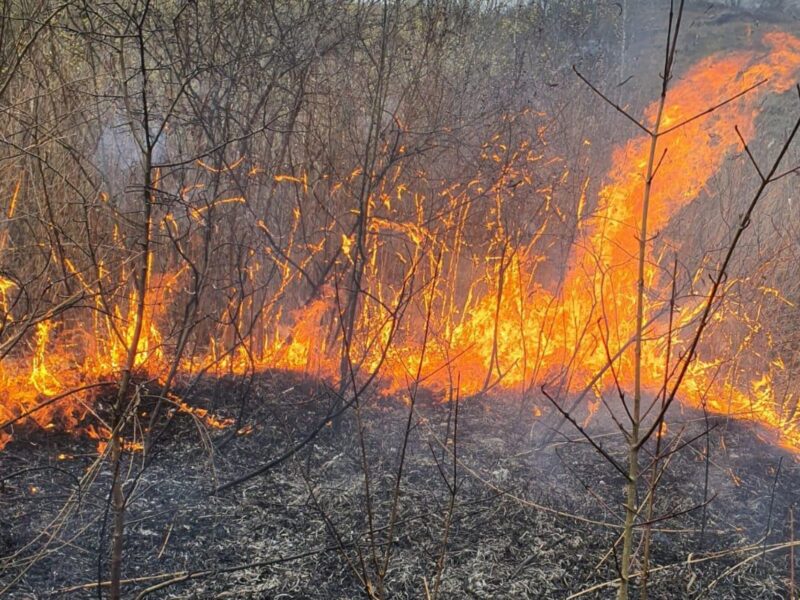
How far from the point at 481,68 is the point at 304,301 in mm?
3814

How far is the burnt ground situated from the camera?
338cm

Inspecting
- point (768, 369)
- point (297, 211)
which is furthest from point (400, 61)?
point (768, 369)

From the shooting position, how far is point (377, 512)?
407 cm

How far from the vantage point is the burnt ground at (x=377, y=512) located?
3.38 metres

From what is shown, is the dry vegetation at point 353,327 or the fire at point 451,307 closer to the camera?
the dry vegetation at point 353,327

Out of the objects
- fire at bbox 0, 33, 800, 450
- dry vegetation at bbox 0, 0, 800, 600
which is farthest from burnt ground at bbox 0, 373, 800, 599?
fire at bbox 0, 33, 800, 450

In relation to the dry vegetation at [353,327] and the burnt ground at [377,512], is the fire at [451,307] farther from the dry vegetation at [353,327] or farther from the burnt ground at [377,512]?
the burnt ground at [377,512]

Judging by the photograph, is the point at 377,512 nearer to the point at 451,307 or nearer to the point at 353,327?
the point at 353,327

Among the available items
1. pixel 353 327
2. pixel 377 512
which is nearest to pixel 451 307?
pixel 353 327

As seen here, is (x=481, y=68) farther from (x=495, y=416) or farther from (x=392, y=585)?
(x=392, y=585)

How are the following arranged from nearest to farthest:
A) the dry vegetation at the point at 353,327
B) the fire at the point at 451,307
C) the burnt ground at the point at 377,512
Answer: the burnt ground at the point at 377,512, the dry vegetation at the point at 353,327, the fire at the point at 451,307

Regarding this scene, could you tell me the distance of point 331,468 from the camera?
4668 mm

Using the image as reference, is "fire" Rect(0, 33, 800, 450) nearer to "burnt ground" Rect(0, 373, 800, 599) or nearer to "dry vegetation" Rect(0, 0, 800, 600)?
"dry vegetation" Rect(0, 0, 800, 600)

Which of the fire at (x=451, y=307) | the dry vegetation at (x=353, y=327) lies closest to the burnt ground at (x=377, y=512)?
the dry vegetation at (x=353, y=327)
